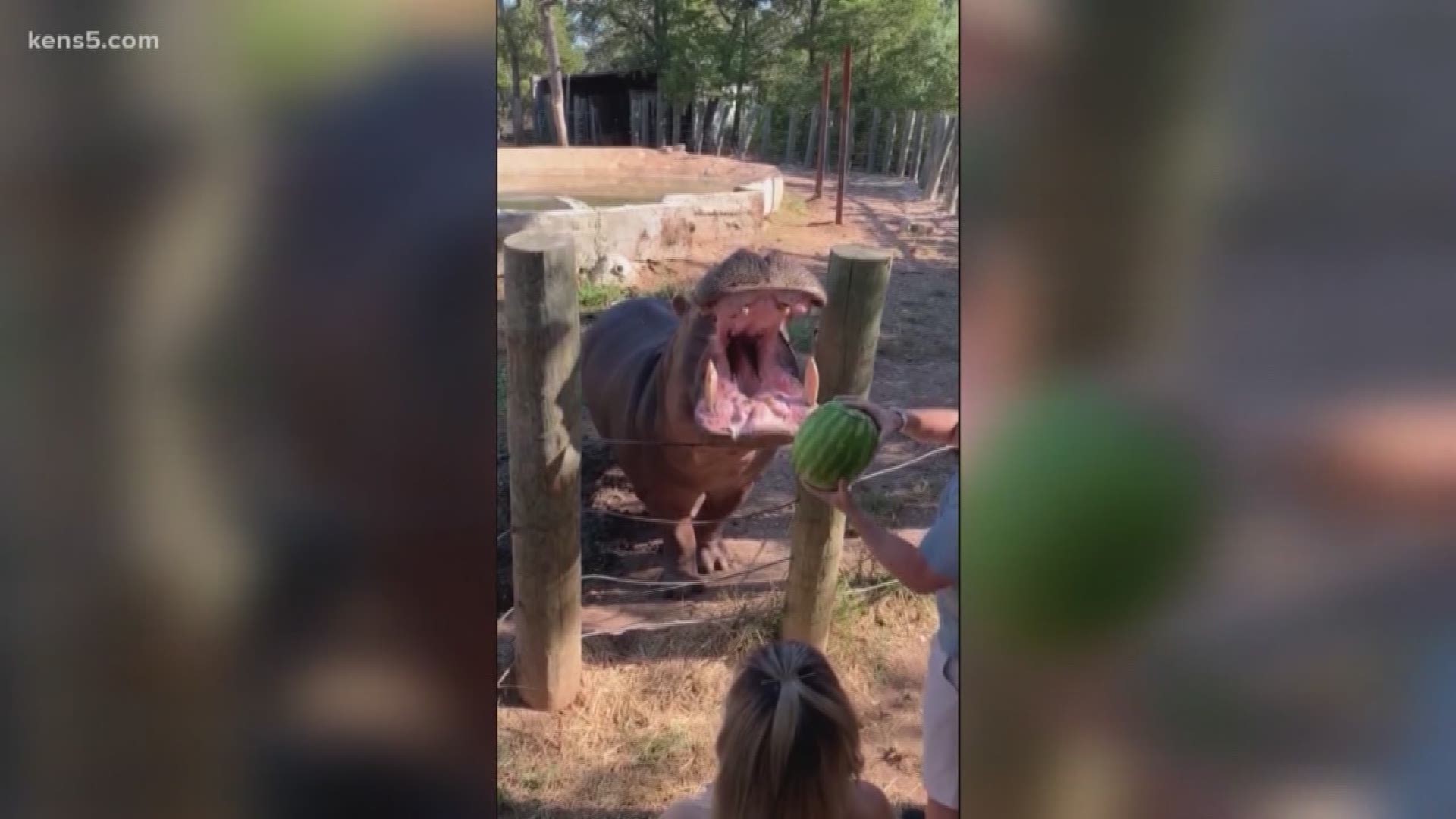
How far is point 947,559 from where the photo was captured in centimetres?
129

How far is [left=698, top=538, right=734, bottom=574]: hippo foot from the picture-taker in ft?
9.58

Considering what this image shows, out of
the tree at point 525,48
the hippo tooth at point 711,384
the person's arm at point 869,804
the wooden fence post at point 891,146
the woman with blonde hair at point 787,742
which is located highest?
the tree at point 525,48

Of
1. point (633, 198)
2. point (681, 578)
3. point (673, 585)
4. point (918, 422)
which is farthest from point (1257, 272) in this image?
point (633, 198)

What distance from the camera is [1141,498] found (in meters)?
1.03

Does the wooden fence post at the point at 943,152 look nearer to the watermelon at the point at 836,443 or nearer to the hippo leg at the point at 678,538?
the watermelon at the point at 836,443

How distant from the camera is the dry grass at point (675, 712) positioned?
190cm

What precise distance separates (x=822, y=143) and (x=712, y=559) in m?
1.36

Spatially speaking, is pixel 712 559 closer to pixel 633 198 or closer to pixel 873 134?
pixel 633 198

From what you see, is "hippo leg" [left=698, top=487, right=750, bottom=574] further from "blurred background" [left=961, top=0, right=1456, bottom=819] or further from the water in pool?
"blurred background" [left=961, top=0, right=1456, bottom=819]

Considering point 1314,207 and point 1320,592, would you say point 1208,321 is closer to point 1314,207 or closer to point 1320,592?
point 1314,207

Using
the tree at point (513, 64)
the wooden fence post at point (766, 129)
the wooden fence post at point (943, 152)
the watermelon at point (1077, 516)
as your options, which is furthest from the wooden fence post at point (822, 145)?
the watermelon at point (1077, 516)

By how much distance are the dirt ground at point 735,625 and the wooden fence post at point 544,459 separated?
125 mm

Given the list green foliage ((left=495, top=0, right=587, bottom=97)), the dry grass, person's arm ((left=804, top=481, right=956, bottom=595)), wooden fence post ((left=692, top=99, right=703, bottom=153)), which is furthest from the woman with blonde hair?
wooden fence post ((left=692, top=99, right=703, bottom=153))

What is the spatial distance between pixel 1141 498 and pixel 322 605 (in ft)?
→ 2.75
